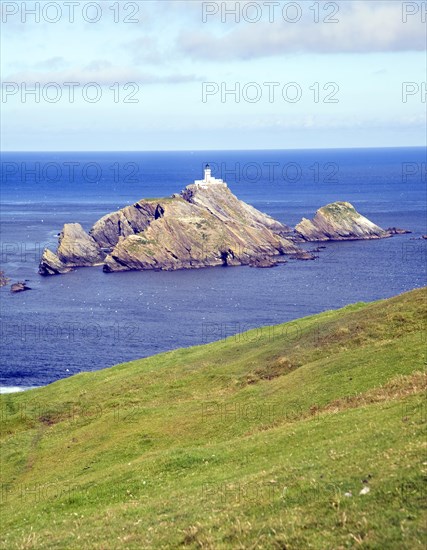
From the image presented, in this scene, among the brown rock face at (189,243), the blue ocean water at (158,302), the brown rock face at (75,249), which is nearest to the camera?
the blue ocean water at (158,302)

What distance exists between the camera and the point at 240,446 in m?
32.7

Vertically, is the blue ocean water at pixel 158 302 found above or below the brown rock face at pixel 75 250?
below

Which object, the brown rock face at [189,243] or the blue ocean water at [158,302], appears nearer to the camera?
the blue ocean water at [158,302]

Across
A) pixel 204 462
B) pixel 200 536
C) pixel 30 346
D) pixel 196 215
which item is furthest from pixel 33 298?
pixel 200 536

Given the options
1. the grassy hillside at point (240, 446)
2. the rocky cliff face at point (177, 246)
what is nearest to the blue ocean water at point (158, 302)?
the rocky cliff face at point (177, 246)

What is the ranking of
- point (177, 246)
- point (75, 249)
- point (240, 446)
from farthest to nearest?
1. point (75, 249)
2. point (177, 246)
3. point (240, 446)

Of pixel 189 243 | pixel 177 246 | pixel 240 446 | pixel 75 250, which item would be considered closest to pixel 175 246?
pixel 177 246

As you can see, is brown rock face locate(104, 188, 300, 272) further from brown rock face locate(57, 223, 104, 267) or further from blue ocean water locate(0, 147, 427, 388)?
brown rock face locate(57, 223, 104, 267)

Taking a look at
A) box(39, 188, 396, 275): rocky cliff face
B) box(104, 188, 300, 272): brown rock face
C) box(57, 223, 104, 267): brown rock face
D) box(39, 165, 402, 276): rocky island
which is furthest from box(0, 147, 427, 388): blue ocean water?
box(104, 188, 300, 272): brown rock face

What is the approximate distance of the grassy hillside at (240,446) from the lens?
2131cm

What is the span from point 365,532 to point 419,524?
1253 millimetres

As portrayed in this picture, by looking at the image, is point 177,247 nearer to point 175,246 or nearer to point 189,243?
point 175,246

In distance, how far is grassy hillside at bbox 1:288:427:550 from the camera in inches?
839

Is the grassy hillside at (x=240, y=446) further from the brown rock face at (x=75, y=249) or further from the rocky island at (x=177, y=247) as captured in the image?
the brown rock face at (x=75, y=249)
